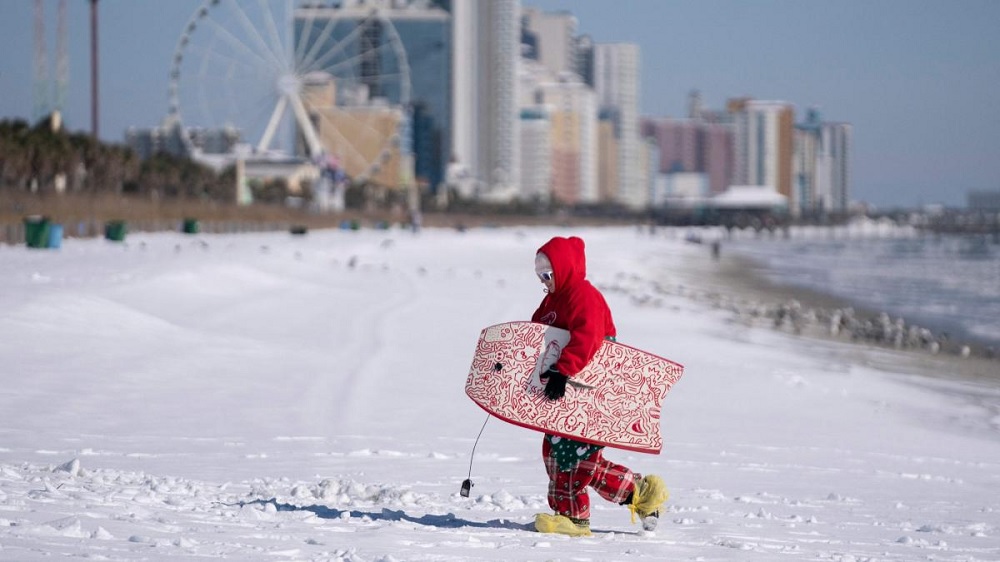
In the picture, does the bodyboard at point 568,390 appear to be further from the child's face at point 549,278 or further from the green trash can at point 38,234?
the green trash can at point 38,234

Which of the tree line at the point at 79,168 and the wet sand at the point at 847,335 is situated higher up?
the tree line at the point at 79,168

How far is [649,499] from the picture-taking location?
6.11 metres

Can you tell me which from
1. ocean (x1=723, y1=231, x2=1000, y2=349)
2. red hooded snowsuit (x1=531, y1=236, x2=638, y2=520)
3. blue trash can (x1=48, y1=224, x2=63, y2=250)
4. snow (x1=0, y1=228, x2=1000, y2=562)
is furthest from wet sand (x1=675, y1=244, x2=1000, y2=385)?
blue trash can (x1=48, y1=224, x2=63, y2=250)

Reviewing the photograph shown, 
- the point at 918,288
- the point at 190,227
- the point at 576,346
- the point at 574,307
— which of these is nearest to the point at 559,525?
the point at 576,346

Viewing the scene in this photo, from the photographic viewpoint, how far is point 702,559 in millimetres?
5637

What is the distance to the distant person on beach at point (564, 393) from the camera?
588 centimetres

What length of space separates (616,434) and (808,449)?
3.98m

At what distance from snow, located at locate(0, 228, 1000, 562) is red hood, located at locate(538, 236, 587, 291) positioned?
108cm

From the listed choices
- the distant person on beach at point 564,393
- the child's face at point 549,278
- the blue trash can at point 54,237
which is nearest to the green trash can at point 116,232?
the blue trash can at point 54,237

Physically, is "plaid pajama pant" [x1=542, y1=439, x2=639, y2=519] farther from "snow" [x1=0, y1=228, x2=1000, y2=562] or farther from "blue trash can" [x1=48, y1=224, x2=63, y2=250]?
"blue trash can" [x1=48, y1=224, x2=63, y2=250]

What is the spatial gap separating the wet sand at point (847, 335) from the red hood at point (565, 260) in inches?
443

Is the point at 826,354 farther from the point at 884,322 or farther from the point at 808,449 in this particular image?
the point at 808,449

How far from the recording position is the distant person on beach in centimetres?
588

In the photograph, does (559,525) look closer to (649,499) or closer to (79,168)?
(649,499)
